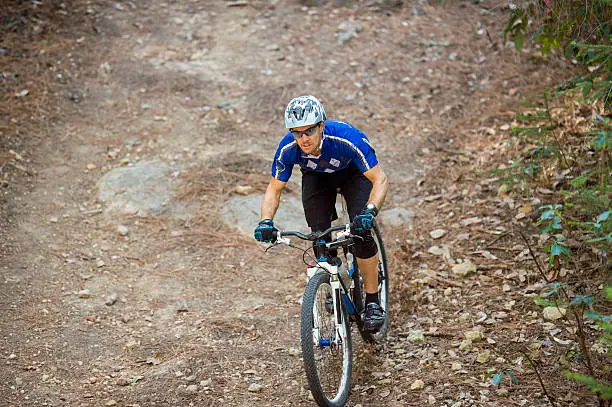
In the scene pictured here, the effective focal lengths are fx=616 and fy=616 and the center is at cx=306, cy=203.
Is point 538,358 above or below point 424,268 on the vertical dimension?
above

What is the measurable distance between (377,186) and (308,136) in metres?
0.66

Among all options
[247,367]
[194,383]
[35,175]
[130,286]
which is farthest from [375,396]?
[35,175]

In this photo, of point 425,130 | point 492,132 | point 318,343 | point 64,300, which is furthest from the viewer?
point 425,130

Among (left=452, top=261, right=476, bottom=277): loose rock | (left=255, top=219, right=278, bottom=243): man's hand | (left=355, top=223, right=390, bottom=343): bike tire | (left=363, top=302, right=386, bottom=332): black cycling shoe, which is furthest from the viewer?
(left=452, top=261, right=476, bottom=277): loose rock

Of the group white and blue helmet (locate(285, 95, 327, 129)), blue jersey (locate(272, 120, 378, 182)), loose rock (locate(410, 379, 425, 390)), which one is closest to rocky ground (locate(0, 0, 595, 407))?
loose rock (locate(410, 379, 425, 390))

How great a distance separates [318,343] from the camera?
423cm

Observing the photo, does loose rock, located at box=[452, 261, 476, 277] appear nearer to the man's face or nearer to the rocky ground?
the rocky ground

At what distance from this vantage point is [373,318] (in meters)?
4.89

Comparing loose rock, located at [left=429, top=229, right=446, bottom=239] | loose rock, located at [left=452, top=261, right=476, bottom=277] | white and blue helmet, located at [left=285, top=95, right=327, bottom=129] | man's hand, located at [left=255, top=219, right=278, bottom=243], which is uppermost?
white and blue helmet, located at [left=285, top=95, right=327, bottom=129]

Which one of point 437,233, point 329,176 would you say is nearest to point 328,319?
point 329,176

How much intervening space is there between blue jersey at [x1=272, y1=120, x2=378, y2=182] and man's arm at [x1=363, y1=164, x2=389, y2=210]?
0.04m

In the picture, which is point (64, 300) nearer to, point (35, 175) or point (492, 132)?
point (35, 175)

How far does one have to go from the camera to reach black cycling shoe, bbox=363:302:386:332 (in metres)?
4.88

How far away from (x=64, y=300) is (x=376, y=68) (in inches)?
255
